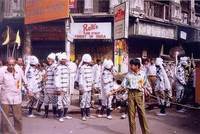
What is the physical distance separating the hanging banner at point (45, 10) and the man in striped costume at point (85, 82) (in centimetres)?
612

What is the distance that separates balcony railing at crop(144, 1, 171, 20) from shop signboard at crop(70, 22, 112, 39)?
309 cm

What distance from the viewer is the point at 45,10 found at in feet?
69.0

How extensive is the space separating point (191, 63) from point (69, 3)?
19.8ft

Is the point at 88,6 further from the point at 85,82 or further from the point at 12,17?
the point at 85,82

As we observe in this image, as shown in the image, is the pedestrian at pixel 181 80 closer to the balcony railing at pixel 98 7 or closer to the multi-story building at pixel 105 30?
the multi-story building at pixel 105 30

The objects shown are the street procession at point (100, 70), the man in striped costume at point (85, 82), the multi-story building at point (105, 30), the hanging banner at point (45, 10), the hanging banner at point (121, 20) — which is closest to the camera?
the street procession at point (100, 70)

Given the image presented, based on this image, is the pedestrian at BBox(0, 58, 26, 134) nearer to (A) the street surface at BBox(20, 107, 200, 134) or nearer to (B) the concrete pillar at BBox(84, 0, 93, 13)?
(A) the street surface at BBox(20, 107, 200, 134)

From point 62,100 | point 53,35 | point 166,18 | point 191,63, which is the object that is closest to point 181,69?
point 191,63

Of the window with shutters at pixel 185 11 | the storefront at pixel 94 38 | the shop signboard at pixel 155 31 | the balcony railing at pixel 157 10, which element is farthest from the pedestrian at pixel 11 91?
the window with shutters at pixel 185 11

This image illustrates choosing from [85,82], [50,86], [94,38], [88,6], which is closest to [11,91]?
[50,86]

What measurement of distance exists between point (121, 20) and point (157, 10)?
18.7 ft

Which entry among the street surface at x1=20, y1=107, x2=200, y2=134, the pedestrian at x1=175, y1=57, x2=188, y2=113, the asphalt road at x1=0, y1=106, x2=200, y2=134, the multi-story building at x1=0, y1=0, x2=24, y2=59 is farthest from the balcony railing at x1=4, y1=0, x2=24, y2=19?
the pedestrian at x1=175, y1=57, x2=188, y2=113

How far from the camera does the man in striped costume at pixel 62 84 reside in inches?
480

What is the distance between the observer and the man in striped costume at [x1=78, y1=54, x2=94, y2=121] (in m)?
12.4
